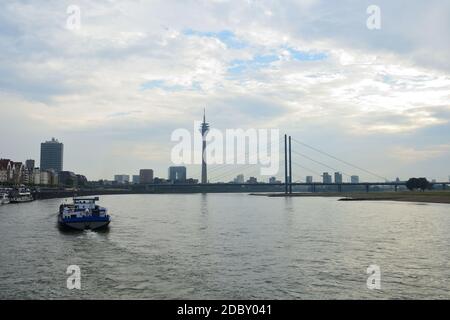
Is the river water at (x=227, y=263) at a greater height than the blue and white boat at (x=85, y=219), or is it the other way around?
the blue and white boat at (x=85, y=219)

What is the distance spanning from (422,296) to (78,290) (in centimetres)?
1795

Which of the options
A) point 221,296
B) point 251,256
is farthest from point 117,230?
point 221,296

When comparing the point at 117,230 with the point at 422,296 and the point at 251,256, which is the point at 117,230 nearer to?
the point at 251,256

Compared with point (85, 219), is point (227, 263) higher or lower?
lower

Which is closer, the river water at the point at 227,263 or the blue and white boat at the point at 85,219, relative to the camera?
the river water at the point at 227,263

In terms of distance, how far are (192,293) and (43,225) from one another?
45.7 metres

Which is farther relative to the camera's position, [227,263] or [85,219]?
[85,219]

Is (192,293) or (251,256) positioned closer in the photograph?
(192,293)

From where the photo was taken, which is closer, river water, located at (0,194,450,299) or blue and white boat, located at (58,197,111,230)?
river water, located at (0,194,450,299)

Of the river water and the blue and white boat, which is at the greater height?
the blue and white boat

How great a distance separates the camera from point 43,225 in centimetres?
6128
